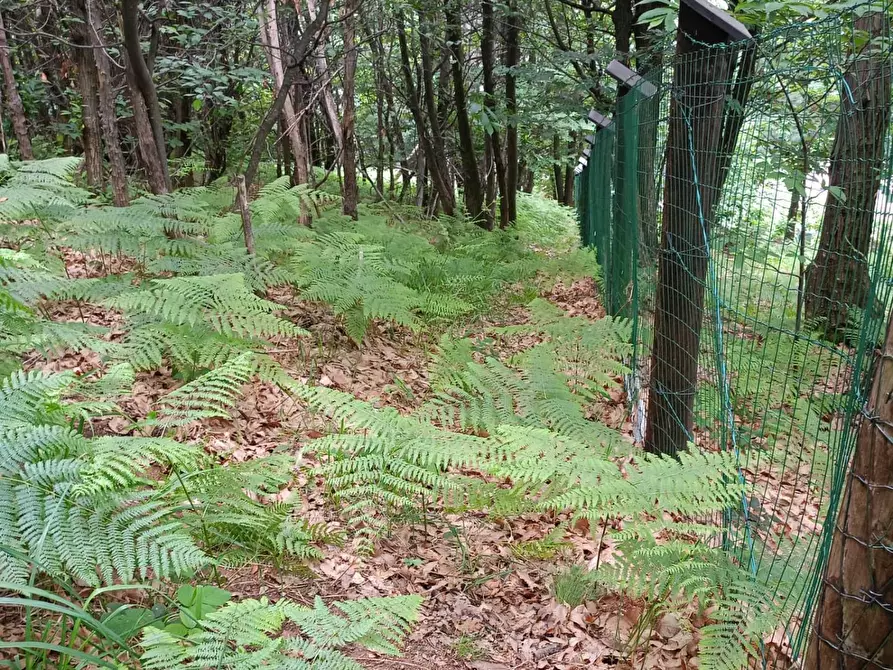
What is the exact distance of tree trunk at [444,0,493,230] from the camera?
965 cm

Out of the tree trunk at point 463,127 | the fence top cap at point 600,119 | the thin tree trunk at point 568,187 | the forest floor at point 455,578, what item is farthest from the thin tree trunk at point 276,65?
the thin tree trunk at point 568,187

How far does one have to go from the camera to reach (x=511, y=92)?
10297 mm

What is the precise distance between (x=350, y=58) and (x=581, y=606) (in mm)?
7126

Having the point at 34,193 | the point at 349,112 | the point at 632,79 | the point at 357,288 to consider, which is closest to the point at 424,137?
the point at 349,112

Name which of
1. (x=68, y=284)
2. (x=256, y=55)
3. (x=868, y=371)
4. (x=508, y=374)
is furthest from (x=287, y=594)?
(x=256, y=55)

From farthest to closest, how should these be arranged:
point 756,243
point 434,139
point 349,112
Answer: point 434,139 < point 349,112 < point 756,243

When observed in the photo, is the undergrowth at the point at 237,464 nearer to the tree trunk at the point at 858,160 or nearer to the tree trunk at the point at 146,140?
the tree trunk at the point at 146,140

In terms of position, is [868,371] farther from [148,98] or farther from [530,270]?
[530,270]

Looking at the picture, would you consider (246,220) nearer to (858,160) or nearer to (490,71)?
(858,160)

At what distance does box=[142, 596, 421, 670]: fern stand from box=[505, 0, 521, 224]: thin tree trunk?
7425 mm

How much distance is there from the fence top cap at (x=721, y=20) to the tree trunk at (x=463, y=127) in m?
6.62

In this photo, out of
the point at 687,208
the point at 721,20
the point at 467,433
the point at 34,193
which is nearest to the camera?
the point at 721,20

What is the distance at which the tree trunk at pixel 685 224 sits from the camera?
2.86 metres

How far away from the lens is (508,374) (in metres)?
3.74
